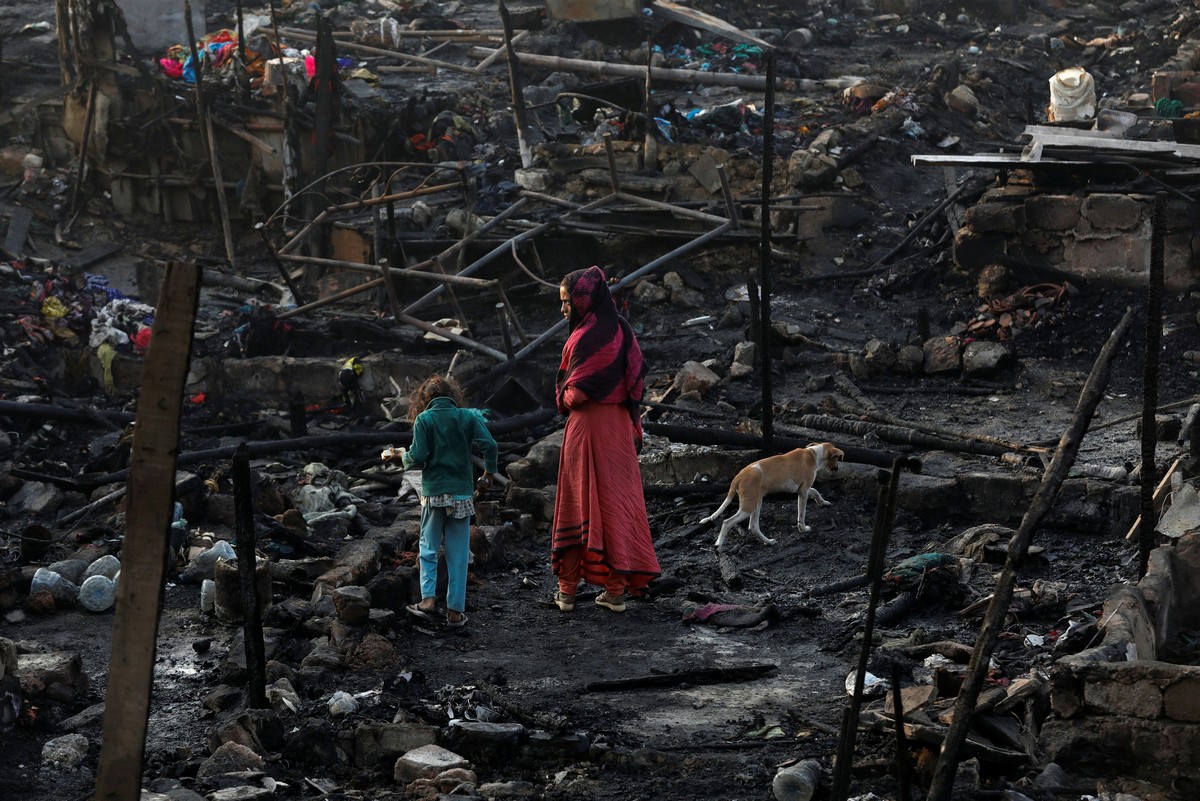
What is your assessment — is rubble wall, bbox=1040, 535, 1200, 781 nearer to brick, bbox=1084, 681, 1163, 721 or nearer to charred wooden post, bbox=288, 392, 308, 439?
brick, bbox=1084, 681, 1163, 721

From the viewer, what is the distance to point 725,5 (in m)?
23.8

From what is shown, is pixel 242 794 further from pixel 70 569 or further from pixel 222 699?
pixel 70 569

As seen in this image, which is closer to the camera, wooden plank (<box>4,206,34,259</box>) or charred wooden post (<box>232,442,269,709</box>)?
charred wooden post (<box>232,442,269,709</box>)

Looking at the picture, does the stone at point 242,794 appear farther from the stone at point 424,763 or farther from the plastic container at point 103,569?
the plastic container at point 103,569

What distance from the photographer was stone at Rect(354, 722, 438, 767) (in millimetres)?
5441

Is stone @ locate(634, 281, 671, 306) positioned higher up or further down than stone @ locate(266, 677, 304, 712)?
higher up

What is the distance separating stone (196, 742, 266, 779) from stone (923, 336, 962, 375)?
309 inches

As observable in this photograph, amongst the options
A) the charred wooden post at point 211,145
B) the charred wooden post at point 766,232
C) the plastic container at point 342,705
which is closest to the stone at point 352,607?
the plastic container at point 342,705

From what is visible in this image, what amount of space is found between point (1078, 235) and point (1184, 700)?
9015mm

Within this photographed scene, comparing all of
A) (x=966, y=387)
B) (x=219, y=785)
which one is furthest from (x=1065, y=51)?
(x=219, y=785)

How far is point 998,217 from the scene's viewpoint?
13.2m

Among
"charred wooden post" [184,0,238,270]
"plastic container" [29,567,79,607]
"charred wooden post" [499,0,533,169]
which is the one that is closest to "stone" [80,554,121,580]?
"plastic container" [29,567,79,607]

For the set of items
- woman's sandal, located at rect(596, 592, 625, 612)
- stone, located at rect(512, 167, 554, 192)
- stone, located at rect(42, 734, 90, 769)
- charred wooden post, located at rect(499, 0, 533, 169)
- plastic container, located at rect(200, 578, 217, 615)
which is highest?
charred wooden post, located at rect(499, 0, 533, 169)

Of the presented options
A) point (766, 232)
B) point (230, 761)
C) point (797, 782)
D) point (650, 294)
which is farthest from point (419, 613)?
A: point (650, 294)
